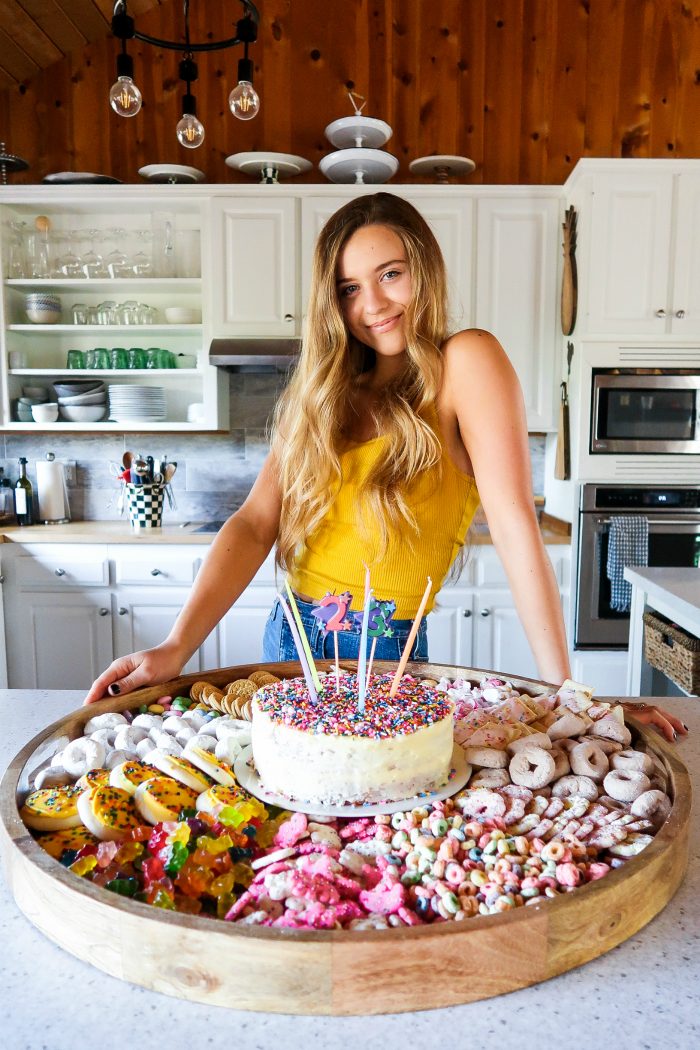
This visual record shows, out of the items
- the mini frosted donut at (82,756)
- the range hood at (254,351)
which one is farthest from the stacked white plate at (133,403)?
the mini frosted donut at (82,756)

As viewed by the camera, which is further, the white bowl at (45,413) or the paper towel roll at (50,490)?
the paper towel roll at (50,490)

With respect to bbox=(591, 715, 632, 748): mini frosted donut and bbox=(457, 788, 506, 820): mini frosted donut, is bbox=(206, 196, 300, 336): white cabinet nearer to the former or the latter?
bbox=(591, 715, 632, 748): mini frosted donut

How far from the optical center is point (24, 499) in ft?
11.1

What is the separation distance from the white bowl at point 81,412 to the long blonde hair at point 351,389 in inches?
86.8

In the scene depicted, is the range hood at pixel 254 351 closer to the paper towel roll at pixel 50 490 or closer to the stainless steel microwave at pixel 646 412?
the paper towel roll at pixel 50 490

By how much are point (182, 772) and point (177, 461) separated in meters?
3.07

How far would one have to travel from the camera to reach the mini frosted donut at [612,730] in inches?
36.1

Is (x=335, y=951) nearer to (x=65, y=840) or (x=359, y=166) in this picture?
(x=65, y=840)

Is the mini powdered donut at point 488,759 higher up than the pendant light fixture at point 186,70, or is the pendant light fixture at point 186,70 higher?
the pendant light fixture at point 186,70

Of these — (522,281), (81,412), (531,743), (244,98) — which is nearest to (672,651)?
(531,743)

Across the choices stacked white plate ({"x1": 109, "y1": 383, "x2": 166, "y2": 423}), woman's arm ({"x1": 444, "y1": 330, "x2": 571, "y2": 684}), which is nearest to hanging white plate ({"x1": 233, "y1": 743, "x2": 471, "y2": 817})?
woman's arm ({"x1": 444, "y1": 330, "x2": 571, "y2": 684})

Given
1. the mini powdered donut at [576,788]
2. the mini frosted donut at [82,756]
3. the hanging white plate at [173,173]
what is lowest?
the mini powdered donut at [576,788]

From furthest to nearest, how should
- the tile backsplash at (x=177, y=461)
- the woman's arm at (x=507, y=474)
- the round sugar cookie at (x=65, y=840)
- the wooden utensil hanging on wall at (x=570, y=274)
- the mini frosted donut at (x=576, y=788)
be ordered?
the tile backsplash at (x=177, y=461) < the wooden utensil hanging on wall at (x=570, y=274) < the woman's arm at (x=507, y=474) < the mini frosted donut at (x=576, y=788) < the round sugar cookie at (x=65, y=840)

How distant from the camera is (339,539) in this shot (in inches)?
55.5
